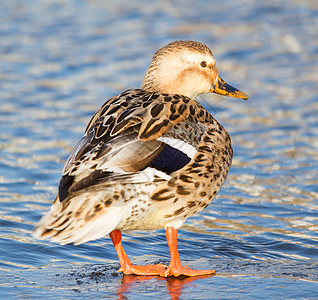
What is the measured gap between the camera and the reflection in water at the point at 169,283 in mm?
4813

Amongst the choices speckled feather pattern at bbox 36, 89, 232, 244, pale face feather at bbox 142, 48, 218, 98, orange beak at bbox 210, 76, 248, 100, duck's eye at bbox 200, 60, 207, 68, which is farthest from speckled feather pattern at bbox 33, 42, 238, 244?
orange beak at bbox 210, 76, 248, 100

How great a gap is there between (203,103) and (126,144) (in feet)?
19.1

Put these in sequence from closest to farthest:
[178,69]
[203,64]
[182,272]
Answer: [182,272]
[178,69]
[203,64]

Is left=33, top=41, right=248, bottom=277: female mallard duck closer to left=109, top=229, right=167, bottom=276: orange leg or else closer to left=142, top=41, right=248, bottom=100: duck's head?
left=109, top=229, right=167, bottom=276: orange leg

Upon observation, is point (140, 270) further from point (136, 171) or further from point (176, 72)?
point (176, 72)

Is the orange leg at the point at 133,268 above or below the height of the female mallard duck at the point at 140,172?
below

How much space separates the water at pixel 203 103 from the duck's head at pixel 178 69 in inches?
12.4

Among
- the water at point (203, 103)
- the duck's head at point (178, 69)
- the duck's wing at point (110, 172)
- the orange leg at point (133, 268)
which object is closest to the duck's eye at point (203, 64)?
the duck's head at point (178, 69)

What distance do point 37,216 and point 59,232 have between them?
1.80m

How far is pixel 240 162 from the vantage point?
8.23 m

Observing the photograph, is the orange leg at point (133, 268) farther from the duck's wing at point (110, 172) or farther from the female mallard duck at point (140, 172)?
the duck's wing at point (110, 172)

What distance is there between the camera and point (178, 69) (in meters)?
6.07

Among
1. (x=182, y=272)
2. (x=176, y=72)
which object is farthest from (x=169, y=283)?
(x=176, y=72)

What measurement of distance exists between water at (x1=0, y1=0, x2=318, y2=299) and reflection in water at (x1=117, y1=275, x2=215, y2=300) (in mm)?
14
